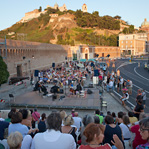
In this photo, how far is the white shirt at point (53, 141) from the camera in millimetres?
2301

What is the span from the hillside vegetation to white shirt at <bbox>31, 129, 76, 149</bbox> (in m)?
62.8

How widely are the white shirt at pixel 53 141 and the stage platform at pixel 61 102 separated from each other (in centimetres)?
811

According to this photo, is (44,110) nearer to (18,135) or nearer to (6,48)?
(18,135)

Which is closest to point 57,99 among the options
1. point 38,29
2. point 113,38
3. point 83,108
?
point 83,108

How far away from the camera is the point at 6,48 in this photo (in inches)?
771

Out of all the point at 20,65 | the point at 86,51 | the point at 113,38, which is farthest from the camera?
the point at 113,38

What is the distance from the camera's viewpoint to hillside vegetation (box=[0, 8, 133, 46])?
71.2m

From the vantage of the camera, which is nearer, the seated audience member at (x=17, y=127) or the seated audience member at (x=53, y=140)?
the seated audience member at (x=53, y=140)

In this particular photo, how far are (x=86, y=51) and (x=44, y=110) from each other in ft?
170

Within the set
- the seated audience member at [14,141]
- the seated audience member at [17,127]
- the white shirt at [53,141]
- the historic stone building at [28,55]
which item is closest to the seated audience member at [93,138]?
the white shirt at [53,141]

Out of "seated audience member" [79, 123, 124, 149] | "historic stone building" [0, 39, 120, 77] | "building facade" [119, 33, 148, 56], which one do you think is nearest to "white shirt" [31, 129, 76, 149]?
"seated audience member" [79, 123, 124, 149]

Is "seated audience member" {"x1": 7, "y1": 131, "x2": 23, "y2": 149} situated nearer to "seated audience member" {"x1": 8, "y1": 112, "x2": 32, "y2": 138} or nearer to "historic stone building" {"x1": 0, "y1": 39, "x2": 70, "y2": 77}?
"seated audience member" {"x1": 8, "y1": 112, "x2": 32, "y2": 138}

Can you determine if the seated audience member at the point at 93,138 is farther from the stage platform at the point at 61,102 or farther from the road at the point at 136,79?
the road at the point at 136,79

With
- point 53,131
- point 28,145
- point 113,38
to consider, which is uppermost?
point 113,38
